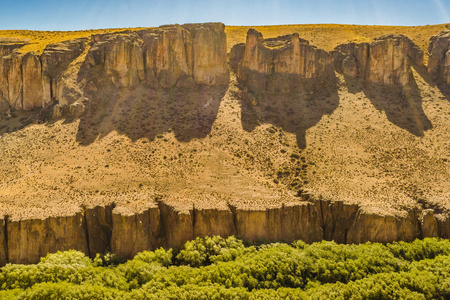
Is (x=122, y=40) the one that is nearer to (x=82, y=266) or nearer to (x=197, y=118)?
(x=197, y=118)

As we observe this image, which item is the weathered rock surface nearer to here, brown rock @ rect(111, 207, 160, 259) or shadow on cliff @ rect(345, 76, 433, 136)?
brown rock @ rect(111, 207, 160, 259)

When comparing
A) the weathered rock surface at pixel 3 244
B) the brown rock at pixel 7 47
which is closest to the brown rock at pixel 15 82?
the brown rock at pixel 7 47

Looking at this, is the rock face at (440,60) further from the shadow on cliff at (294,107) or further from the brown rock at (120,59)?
the brown rock at (120,59)

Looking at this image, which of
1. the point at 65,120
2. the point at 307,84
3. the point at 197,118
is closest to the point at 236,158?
the point at 197,118

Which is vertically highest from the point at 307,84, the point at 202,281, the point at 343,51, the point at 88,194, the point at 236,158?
the point at 343,51

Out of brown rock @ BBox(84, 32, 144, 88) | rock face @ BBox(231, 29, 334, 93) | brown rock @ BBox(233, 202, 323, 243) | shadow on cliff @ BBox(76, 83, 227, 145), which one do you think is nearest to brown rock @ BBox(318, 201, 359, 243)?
brown rock @ BBox(233, 202, 323, 243)

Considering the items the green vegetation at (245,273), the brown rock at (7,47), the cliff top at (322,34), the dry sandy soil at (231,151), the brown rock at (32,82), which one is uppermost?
the cliff top at (322,34)
